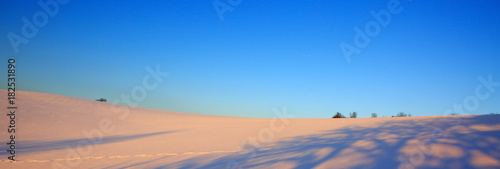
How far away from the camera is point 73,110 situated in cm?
1545

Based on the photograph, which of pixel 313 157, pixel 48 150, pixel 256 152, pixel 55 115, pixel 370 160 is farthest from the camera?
pixel 55 115

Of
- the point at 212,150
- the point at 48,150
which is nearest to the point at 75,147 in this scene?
the point at 48,150

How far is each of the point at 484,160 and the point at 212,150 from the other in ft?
18.2

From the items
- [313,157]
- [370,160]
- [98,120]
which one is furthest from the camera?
[98,120]

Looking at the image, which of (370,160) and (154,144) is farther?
(154,144)

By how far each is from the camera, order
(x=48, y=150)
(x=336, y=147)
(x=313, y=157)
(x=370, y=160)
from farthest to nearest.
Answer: (x=48, y=150), (x=336, y=147), (x=313, y=157), (x=370, y=160)

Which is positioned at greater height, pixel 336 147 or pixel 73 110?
pixel 73 110

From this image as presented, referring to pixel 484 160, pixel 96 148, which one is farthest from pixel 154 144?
pixel 484 160

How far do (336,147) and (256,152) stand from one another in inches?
73.5

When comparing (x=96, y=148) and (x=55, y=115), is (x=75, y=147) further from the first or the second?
(x=55, y=115)

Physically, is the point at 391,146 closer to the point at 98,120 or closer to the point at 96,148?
the point at 96,148

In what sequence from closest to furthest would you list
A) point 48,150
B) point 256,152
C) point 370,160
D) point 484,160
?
point 484,160, point 370,160, point 256,152, point 48,150

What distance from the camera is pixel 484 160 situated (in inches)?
145

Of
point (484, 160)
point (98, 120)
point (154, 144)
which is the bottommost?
point (484, 160)
